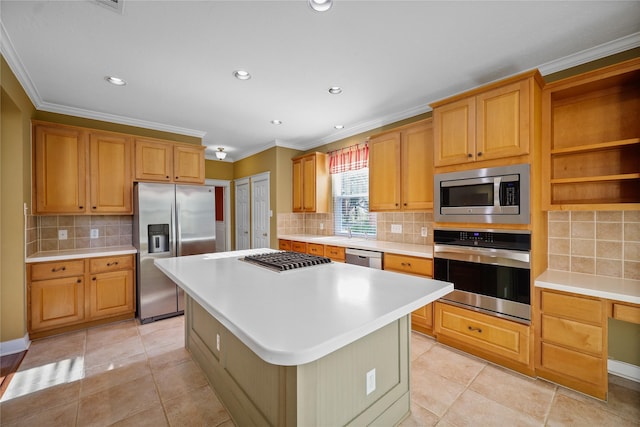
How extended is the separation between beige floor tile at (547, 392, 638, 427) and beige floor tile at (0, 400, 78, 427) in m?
3.03

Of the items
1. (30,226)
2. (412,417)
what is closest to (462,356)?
(412,417)

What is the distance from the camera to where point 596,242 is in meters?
2.22

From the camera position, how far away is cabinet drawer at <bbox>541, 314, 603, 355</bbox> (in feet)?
6.11

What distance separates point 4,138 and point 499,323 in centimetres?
469

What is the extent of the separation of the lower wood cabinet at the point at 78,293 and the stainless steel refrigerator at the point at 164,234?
0.19 metres

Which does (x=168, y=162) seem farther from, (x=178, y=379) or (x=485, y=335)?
(x=485, y=335)

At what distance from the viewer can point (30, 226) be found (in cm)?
297

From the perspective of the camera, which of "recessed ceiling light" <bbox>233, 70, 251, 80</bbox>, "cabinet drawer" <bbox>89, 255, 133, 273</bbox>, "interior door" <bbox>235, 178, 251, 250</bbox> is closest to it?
"recessed ceiling light" <bbox>233, 70, 251, 80</bbox>

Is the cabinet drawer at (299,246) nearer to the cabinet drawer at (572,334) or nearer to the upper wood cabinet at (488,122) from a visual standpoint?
the upper wood cabinet at (488,122)

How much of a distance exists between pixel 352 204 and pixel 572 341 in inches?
114

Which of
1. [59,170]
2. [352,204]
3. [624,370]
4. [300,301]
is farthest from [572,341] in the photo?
[59,170]

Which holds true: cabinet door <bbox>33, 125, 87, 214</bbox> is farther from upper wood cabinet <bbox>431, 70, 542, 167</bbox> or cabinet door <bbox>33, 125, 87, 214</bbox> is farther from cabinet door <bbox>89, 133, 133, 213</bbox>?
upper wood cabinet <bbox>431, 70, 542, 167</bbox>

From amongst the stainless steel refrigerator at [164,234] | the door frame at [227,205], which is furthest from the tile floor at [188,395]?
the door frame at [227,205]

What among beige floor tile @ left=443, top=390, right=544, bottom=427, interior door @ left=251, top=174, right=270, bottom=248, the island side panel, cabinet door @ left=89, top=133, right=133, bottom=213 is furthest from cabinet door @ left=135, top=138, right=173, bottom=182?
beige floor tile @ left=443, top=390, right=544, bottom=427
